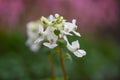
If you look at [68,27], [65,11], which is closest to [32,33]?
[68,27]

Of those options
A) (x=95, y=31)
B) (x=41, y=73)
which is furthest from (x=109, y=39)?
(x=41, y=73)

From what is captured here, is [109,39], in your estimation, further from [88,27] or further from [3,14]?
[3,14]

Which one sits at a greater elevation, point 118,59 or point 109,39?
point 109,39

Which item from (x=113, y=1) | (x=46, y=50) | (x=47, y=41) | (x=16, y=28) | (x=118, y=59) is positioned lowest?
(x=47, y=41)

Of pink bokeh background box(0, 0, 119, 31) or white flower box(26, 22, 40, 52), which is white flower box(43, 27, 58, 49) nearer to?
white flower box(26, 22, 40, 52)

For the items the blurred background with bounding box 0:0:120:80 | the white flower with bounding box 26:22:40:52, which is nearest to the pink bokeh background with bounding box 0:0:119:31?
the blurred background with bounding box 0:0:120:80

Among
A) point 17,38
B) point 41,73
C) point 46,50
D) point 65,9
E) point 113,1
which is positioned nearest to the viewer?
point 46,50

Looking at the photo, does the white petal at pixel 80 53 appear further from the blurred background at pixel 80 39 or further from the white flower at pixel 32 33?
the blurred background at pixel 80 39
